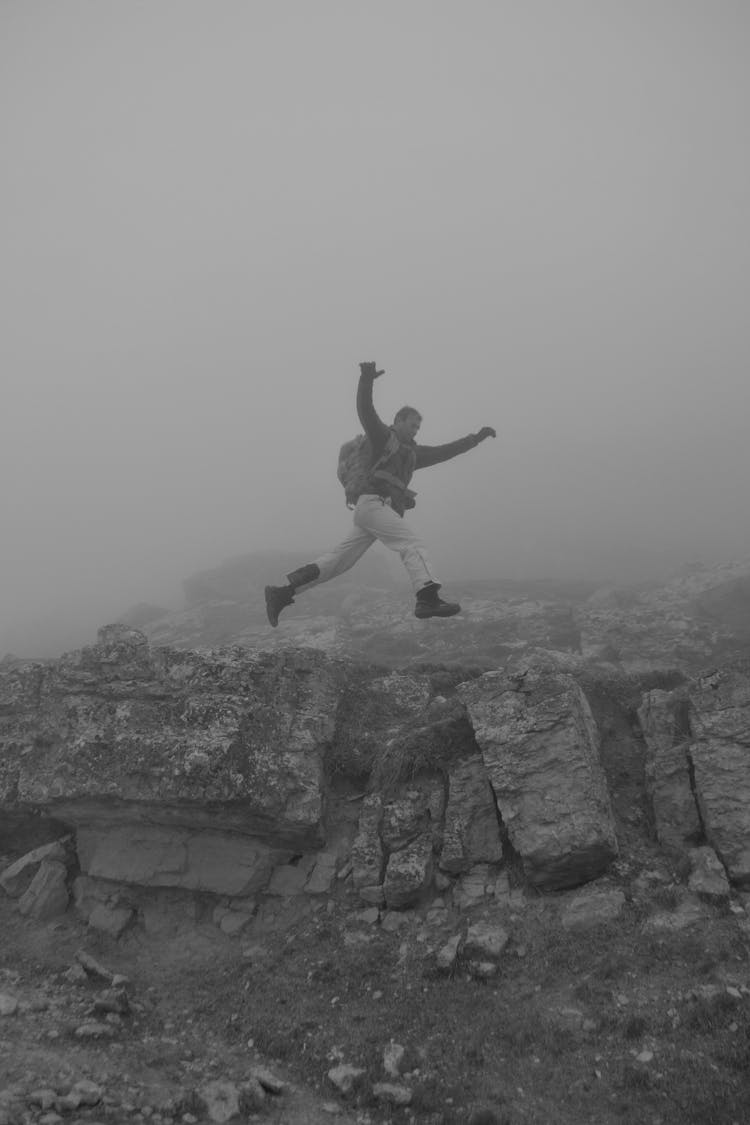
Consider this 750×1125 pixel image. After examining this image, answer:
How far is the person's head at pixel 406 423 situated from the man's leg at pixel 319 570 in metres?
1.82

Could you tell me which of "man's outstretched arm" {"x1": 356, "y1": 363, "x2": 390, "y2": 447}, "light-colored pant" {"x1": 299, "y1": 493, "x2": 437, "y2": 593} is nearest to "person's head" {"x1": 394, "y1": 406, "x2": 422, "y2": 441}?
"man's outstretched arm" {"x1": 356, "y1": 363, "x2": 390, "y2": 447}

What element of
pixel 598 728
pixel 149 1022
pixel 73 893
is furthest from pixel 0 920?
pixel 598 728

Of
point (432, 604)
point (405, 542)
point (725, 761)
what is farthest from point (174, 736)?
point (725, 761)

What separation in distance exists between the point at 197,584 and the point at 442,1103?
7827 cm

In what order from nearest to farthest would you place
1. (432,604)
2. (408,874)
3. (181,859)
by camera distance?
(408,874) < (181,859) < (432,604)

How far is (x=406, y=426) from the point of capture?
34.7 feet

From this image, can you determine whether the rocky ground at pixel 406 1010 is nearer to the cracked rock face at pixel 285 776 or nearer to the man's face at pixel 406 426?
the cracked rock face at pixel 285 776

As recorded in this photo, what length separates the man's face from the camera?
1057 centimetres

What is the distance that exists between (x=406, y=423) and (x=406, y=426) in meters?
0.05

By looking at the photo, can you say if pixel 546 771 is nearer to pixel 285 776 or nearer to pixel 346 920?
pixel 346 920

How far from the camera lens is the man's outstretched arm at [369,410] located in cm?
917

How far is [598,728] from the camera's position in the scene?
30.2 ft

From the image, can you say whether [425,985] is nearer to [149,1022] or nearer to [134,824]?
[149,1022]

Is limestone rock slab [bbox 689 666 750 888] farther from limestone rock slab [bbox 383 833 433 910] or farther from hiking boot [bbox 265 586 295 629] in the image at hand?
hiking boot [bbox 265 586 295 629]
